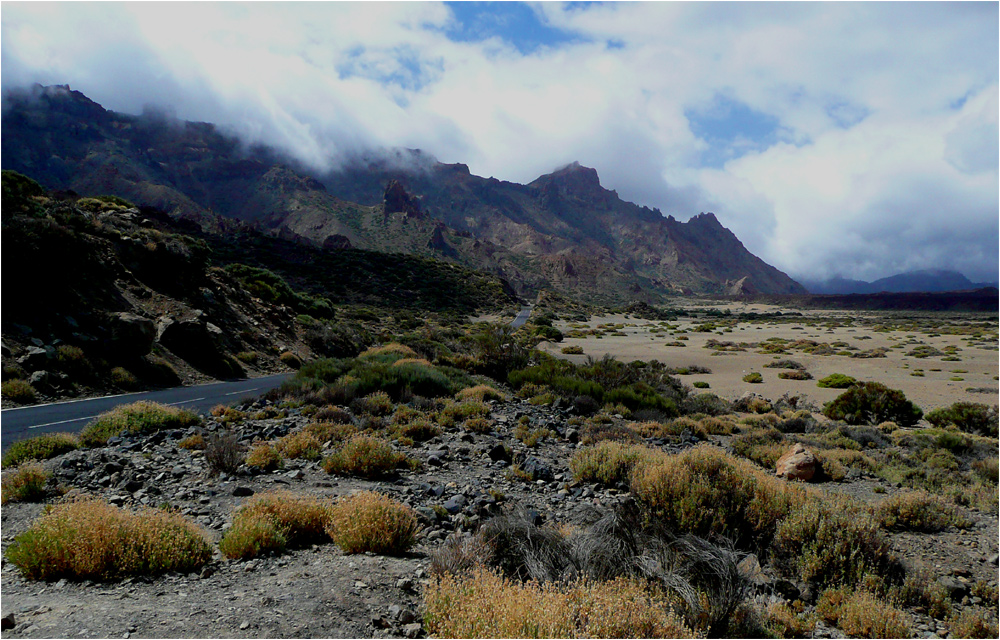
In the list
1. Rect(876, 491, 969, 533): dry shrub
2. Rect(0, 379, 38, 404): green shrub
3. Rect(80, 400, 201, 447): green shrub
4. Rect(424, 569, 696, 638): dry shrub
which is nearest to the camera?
Rect(424, 569, 696, 638): dry shrub

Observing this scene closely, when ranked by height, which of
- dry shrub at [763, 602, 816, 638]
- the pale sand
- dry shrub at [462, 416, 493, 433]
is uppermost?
dry shrub at [462, 416, 493, 433]

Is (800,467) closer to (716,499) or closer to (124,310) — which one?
(716,499)

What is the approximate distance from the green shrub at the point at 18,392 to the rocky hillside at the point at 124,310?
32cm

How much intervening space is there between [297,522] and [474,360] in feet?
51.2

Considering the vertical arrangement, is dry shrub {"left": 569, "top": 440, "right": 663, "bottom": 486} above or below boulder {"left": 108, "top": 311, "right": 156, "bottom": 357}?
below

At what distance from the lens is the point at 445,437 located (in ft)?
35.0

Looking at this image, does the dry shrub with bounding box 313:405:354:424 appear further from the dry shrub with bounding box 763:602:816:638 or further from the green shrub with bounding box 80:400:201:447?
the dry shrub with bounding box 763:602:816:638

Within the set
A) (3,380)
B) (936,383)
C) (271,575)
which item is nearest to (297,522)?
(271,575)

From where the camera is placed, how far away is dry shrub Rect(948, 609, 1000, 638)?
438 centimetres

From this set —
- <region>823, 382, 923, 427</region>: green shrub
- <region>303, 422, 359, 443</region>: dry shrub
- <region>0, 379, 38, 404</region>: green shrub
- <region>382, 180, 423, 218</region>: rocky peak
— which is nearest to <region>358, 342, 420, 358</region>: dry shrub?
<region>0, 379, 38, 404</region>: green shrub

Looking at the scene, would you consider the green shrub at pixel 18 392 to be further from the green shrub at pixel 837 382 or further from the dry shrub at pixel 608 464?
the green shrub at pixel 837 382

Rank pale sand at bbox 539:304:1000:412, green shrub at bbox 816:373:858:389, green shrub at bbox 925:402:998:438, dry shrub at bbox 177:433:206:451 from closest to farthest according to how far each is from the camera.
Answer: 1. dry shrub at bbox 177:433:206:451
2. green shrub at bbox 925:402:998:438
3. pale sand at bbox 539:304:1000:412
4. green shrub at bbox 816:373:858:389

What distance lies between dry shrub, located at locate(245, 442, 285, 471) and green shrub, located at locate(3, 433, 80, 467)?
138 inches

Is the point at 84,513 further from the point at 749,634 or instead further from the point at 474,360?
the point at 474,360
